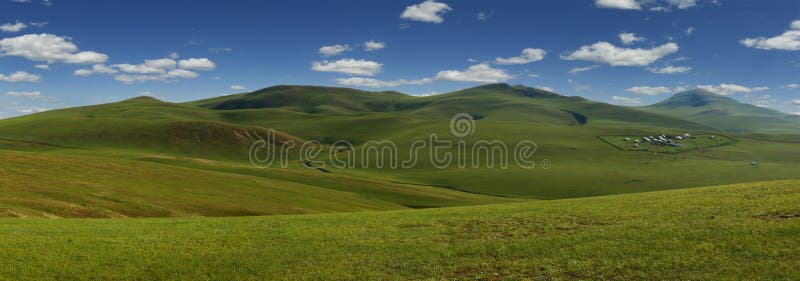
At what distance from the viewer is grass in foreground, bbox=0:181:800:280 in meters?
17.5

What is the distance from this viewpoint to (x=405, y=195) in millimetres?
103062

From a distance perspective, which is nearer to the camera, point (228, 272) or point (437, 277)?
point (437, 277)

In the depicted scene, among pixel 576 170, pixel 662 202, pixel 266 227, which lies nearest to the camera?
pixel 266 227

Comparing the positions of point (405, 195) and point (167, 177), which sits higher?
point (167, 177)

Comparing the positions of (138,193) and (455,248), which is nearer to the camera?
(455,248)

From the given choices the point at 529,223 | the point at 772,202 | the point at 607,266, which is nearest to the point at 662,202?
the point at 772,202

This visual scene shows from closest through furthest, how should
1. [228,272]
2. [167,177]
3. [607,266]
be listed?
[607,266]
[228,272]
[167,177]

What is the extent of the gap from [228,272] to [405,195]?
84.9 m

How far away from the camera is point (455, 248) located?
21.6m

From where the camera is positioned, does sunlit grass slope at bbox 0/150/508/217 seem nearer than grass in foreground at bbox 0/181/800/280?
No

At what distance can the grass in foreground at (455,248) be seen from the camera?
17.5 metres

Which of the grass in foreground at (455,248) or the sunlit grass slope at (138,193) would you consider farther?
the sunlit grass slope at (138,193)

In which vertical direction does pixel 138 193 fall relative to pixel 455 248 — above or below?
below

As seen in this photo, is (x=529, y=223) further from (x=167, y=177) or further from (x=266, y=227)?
(x=167, y=177)
